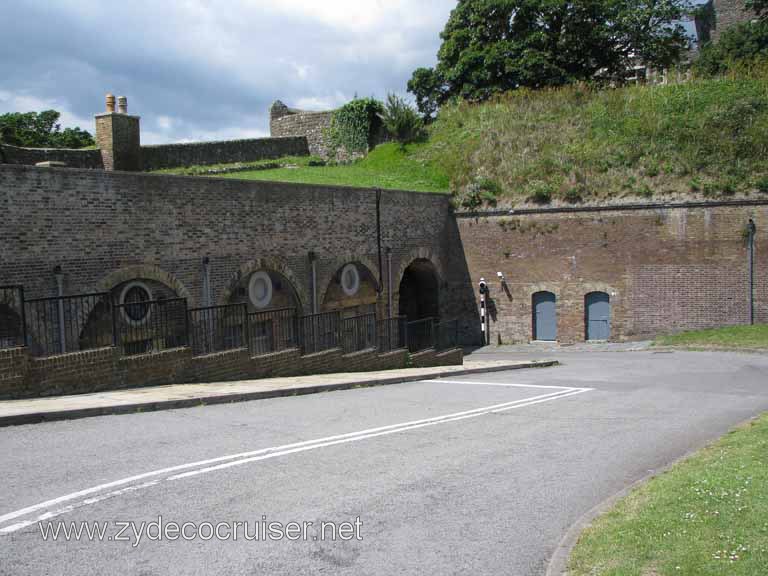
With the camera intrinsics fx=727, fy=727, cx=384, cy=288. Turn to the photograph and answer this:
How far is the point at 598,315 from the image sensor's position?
1094 inches

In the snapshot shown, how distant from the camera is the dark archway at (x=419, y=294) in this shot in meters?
29.4

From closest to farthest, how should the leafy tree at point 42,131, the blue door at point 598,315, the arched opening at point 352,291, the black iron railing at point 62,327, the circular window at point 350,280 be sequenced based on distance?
the black iron railing at point 62,327, the arched opening at point 352,291, the circular window at point 350,280, the blue door at point 598,315, the leafy tree at point 42,131

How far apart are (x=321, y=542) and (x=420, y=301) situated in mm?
24180

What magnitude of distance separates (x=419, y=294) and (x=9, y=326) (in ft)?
62.3

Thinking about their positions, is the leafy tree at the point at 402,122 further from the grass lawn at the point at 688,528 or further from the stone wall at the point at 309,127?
the grass lawn at the point at 688,528

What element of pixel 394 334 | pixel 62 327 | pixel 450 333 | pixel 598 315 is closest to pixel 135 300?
pixel 62 327

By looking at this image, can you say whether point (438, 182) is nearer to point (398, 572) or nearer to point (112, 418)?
point (112, 418)

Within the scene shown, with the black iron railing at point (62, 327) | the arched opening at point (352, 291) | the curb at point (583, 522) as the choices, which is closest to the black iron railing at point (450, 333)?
the arched opening at point (352, 291)

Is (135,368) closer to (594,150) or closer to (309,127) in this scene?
(594,150)

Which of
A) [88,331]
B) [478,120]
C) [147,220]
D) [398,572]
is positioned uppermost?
[478,120]

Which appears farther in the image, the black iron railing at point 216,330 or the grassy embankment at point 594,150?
the grassy embankment at point 594,150

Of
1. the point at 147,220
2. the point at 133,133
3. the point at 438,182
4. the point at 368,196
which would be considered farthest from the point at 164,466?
the point at 438,182

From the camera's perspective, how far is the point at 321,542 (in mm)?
5969

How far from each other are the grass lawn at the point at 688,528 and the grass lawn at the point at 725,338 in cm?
1695
